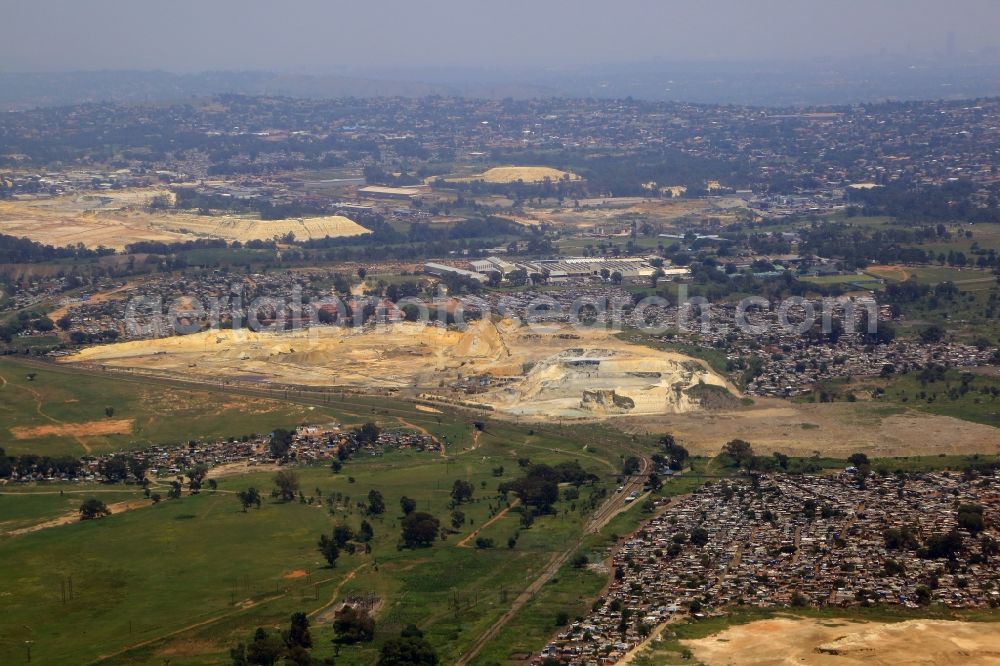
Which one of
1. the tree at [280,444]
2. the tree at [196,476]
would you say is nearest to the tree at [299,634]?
the tree at [196,476]

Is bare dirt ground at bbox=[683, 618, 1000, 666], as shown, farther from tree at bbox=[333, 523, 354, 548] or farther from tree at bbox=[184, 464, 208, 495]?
tree at bbox=[184, 464, 208, 495]

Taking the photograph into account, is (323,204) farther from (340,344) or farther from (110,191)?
(340,344)

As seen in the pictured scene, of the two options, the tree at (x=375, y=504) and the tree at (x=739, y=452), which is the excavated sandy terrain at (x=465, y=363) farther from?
the tree at (x=375, y=504)

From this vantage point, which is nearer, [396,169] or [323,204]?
[323,204]

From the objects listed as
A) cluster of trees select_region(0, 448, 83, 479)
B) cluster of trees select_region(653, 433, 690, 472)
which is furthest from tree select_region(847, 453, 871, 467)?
cluster of trees select_region(0, 448, 83, 479)

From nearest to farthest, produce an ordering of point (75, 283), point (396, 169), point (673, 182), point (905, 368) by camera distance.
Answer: point (905, 368)
point (75, 283)
point (673, 182)
point (396, 169)

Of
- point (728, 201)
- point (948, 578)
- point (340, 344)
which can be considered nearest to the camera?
point (948, 578)

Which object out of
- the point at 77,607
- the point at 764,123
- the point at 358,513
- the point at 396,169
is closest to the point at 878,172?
the point at 764,123
